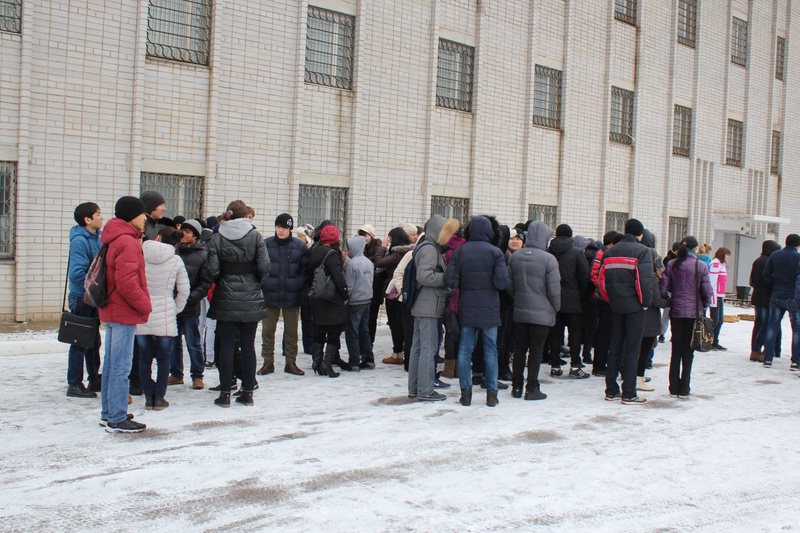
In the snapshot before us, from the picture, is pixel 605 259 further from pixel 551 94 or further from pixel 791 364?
pixel 551 94

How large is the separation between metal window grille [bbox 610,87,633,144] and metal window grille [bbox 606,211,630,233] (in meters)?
1.93

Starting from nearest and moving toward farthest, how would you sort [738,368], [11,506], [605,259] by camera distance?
[11,506], [605,259], [738,368]

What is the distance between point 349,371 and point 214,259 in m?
3.04

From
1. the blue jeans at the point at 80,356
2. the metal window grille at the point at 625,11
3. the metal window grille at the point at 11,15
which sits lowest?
the blue jeans at the point at 80,356

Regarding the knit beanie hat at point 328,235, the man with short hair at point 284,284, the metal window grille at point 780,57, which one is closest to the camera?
the man with short hair at point 284,284

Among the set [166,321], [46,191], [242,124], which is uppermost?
[242,124]

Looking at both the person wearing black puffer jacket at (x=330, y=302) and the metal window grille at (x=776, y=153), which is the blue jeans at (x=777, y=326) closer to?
the person wearing black puffer jacket at (x=330, y=302)

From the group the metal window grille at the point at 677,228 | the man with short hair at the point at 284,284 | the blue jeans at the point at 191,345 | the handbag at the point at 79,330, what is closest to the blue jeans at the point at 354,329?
the man with short hair at the point at 284,284

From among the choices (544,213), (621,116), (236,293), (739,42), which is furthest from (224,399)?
(739,42)

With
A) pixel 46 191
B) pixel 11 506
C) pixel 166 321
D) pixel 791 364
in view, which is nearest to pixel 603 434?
pixel 166 321

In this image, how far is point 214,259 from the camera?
26.4 feet

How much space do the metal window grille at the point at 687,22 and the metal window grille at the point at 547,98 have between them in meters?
5.67

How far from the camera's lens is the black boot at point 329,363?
32.6ft

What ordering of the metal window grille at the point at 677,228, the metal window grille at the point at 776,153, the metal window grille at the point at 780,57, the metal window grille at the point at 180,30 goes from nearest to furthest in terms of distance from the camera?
the metal window grille at the point at 180,30 → the metal window grille at the point at 677,228 → the metal window grille at the point at 780,57 → the metal window grille at the point at 776,153
